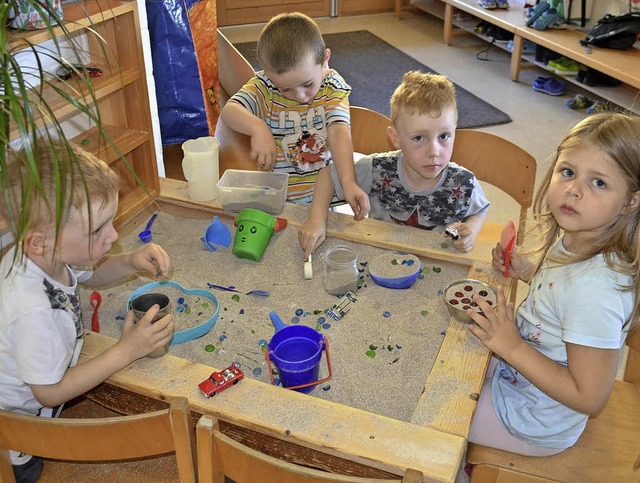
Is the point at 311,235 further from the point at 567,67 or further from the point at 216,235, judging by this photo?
the point at 567,67

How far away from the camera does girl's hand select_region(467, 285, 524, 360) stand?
112 cm

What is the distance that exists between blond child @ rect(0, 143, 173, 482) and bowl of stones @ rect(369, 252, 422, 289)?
448mm

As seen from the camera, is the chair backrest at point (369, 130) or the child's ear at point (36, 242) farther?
the chair backrest at point (369, 130)

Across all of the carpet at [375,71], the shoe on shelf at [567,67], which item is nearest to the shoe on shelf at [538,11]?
the shoe on shelf at [567,67]

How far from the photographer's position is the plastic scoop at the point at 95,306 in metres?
1.25

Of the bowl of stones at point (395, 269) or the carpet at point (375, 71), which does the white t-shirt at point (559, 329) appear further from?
the carpet at point (375, 71)


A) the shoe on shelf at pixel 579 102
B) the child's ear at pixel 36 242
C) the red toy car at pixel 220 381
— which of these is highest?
the child's ear at pixel 36 242

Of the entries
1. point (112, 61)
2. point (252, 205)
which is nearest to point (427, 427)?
point (252, 205)

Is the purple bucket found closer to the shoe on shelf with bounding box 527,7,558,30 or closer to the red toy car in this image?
the red toy car

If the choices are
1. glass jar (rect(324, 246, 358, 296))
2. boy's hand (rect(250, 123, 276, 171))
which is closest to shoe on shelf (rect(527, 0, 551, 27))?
boy's hand (rect(250, 123, 276, 171))

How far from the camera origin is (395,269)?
4.49 feet

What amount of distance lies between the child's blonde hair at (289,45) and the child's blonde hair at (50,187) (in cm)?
68

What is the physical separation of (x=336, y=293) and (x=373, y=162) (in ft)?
1.60

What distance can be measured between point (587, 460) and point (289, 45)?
1133 mm
